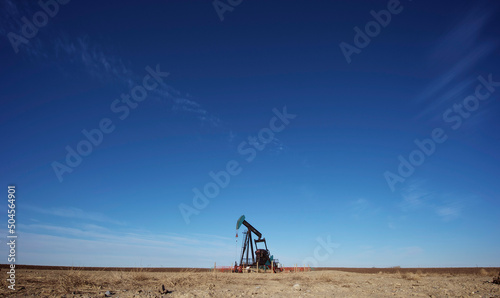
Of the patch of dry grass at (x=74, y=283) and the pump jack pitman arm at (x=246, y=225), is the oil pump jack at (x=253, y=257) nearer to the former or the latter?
the pump jack pitman arm at (x=246, y=225)

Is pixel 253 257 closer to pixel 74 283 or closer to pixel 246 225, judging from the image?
pixel 246 225

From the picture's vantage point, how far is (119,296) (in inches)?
326

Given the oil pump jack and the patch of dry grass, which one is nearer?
the patch of dry grass

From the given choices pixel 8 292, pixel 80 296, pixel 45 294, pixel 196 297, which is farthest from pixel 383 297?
pixel 8 292

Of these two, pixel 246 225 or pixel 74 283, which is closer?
pixel 74 283

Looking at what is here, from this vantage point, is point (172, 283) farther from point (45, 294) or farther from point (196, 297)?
point (45, 294)

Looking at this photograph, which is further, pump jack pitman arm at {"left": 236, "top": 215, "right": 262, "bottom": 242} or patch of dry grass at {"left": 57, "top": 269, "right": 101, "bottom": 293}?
pump jack pitman arm at {"left": 236, "top": 215, "right": 262, "bottom": 242}

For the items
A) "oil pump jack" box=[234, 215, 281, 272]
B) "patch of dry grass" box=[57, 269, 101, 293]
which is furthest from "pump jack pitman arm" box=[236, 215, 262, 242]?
"patch of dry grass" box=[57, 269, 101, 293]

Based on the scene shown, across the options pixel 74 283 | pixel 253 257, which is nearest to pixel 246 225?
pixel 253 257

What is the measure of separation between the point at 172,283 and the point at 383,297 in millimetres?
8511

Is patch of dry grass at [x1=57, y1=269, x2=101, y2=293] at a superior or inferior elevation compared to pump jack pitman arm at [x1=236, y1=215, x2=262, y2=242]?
inferior

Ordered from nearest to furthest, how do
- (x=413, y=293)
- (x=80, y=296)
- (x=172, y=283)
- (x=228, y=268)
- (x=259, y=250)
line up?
(x=80, y=296) → (x=413, y=293) → (x=172, y=283) → (x=228, y=268) → (x=259, y=250)

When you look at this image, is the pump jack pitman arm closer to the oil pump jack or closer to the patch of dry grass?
the oil pump jack

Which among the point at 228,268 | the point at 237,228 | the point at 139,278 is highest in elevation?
the point at 237,228
